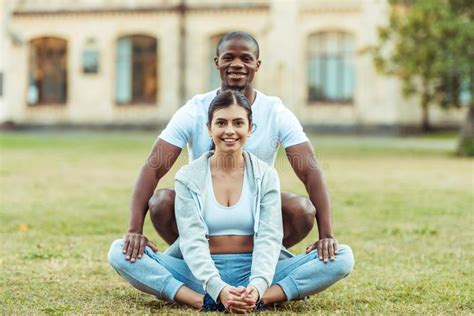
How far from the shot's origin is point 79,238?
890 cm

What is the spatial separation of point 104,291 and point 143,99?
30.1 meters

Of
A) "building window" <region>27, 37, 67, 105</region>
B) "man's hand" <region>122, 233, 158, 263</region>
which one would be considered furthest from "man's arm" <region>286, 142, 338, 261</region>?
"building window" <region>27, 37, 67, 105</region>

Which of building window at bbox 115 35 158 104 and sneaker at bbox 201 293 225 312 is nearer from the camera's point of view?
sneaker at bbox 201 293 225 312

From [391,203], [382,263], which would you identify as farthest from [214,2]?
[382,263]

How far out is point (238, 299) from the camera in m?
5.09

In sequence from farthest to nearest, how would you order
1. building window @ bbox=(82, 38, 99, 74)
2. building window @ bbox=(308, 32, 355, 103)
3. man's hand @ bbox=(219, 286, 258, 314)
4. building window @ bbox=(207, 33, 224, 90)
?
building window @ bbox=(82, 38, 99, 74), building window @ bbox=(207, 33, 224, 90), building window @ bbox=(308, 32, 355, 103), man's hand @ bbox=(219, 286, 258, 314)

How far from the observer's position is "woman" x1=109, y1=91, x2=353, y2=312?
5344 mm

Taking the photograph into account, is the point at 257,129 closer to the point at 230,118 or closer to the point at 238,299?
the point at 230,118

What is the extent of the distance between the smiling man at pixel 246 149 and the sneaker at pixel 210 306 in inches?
18.9

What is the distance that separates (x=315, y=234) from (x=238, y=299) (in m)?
4.44

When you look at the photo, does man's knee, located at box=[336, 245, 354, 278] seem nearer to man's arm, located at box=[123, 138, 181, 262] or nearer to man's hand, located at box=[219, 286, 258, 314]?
man's hand, located at box=[219, 286, 258, 314]

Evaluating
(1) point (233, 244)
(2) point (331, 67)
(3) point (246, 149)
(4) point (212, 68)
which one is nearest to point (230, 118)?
(3) point (246, 149)

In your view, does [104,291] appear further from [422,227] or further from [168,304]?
[422,227]

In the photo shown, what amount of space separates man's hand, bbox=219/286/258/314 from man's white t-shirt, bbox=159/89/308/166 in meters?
0.94
